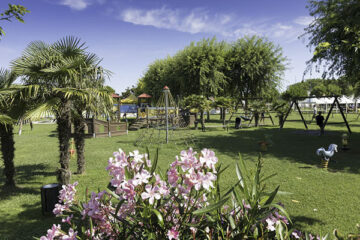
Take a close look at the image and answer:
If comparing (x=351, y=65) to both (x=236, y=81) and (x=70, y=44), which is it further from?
(x=236, y=81)

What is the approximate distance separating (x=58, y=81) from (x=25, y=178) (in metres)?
3.56

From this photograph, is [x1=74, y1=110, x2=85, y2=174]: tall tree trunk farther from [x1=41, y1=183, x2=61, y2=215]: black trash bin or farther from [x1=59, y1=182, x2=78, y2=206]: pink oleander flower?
[x1=59, y1=182, x2=78, y2=206]: pink oleander flower

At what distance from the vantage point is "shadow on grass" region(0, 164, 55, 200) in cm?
578

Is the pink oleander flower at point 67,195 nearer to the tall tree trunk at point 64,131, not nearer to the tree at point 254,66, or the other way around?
the tall tree trunk at point 64,131

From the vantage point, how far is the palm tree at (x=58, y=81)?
17.1ft

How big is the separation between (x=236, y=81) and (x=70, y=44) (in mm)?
24523

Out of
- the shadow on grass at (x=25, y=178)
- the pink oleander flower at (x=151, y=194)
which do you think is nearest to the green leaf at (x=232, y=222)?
the pink oleander flower at (x=151, y=194)

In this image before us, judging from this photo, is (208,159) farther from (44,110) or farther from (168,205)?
(44,110)

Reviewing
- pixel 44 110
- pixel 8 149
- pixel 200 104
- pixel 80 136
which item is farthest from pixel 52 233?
pixel 200 104

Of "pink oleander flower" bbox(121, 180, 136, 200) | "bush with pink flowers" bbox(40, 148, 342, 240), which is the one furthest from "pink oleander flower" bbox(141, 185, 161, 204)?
"pink oleander flower" bbox(121, 180, 136, 200)

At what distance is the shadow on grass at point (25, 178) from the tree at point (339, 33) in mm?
9487

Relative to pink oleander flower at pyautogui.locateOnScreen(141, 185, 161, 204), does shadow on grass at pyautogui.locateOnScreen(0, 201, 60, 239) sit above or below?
below

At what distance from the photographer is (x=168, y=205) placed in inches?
63.8

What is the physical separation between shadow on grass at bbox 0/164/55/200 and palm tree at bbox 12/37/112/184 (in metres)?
1.47
